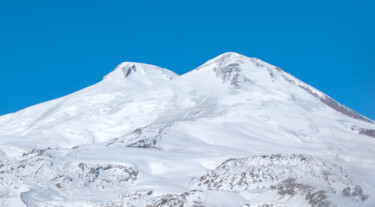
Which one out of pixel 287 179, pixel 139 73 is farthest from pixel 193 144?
pixel 139 73

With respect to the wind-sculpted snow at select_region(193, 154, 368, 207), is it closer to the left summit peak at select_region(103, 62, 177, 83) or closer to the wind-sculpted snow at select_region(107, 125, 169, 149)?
the wind-sculpted snow at select_region(107, 125, 169, 149)

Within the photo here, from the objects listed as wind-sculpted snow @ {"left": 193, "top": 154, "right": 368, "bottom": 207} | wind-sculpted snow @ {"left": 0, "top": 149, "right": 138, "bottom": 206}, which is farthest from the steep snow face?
wind-sculpted snow @ {"left": 193, "top": 154, "right": 368, "bottom": 207}

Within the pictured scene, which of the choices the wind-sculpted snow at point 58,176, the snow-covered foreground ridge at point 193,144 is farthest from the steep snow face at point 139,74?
the wind-sculpted snow at point 58,176

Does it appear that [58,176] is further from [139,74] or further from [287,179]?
[139,74]

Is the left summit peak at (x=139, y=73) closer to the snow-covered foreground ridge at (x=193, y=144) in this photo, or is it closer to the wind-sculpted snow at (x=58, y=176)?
the snow-covered foreground ridge at (x=193, y=144)

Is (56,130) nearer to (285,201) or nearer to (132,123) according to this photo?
(132,123)

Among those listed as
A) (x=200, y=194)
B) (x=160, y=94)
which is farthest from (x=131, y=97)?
(x=200, y=194)
